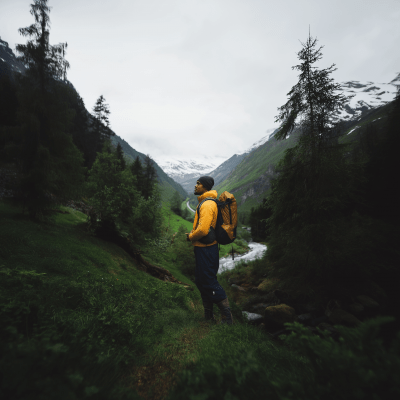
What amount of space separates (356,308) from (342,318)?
1.26m

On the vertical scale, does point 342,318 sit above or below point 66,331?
below

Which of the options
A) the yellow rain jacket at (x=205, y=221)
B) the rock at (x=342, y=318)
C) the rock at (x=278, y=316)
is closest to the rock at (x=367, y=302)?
the rock at (x=342, y=318)

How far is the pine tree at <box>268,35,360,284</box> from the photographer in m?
8.76

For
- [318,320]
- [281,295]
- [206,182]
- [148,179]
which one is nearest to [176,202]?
[148,179]

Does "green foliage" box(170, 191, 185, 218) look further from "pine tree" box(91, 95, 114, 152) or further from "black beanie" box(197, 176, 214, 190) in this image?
"black beanie" box(197, 176, 214, 190)

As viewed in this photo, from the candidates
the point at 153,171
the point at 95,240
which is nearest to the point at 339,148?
the point at 95,240

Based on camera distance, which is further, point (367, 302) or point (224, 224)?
point (367, 302)

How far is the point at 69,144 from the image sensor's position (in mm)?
13391

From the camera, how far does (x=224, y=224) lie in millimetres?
4895

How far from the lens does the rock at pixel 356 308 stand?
8986mm

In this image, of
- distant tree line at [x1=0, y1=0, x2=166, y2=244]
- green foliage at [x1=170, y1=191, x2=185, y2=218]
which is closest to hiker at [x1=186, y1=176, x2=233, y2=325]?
distant tree line at [x1=0, y1=0, x2=166, y2=244]

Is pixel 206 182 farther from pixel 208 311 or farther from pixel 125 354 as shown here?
pixel 125 354

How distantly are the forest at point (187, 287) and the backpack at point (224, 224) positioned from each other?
6.35 ft

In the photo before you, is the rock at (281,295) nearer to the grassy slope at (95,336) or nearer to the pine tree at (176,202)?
the grassy slope at (95,336)
